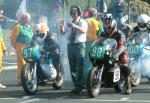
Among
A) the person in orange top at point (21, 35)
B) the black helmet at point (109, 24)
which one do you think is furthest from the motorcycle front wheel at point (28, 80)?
the black helmet at point (109, 24)

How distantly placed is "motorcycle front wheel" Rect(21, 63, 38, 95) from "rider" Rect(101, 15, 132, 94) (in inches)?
72.7

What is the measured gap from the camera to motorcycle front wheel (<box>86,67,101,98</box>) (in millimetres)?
11664

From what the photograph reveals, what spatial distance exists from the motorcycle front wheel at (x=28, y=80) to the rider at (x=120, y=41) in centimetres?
185

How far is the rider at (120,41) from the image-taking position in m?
12.4

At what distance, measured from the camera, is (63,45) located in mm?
18391

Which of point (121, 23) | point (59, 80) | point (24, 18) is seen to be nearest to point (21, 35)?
point (24, 18)

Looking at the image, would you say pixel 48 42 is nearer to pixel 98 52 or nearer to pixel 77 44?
pixel 77 44

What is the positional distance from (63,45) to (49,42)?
15.3 ft

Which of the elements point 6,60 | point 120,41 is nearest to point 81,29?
point 120,41

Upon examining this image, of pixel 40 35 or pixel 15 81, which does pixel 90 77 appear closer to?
pixel 40 35

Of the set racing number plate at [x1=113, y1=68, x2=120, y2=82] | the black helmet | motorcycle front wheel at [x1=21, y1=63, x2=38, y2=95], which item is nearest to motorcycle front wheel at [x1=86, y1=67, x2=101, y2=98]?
racing number plate at [x1=113, y1=68, x2=120, y2=82]

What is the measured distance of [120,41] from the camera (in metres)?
12.4

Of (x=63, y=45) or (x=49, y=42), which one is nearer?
(x=49, y=42)

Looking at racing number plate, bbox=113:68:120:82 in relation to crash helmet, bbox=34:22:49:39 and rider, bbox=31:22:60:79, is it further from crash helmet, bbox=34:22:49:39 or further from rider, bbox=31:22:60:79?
crash helmet, bbox=34:22:49:39
